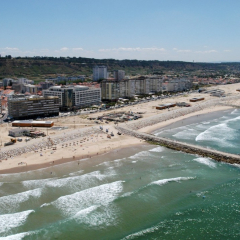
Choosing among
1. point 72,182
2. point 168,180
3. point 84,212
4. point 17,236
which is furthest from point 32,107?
point 17,236

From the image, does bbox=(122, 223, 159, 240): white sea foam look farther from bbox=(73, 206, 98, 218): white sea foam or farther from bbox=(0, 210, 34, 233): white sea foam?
bbox=(0, 210, 34, 233): white sea foam

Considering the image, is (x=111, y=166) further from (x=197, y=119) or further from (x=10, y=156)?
(x=197, y=119)

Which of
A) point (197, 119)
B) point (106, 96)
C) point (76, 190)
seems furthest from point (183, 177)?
point (106, 96)

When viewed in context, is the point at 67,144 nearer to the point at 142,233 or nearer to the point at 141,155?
the point at 141,155

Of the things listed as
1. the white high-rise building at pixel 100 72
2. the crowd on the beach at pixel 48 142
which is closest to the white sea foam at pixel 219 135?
the crowd on the beach at pixel 48 142

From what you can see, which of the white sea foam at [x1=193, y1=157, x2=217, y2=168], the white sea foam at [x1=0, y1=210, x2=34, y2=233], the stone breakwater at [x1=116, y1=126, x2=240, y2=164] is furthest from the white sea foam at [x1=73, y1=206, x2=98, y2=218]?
the stone breakwater at [x1=116, y1=126, x2=240, y2=164]

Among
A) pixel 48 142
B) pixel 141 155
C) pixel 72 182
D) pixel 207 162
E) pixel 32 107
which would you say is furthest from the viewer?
pixel 32 107
